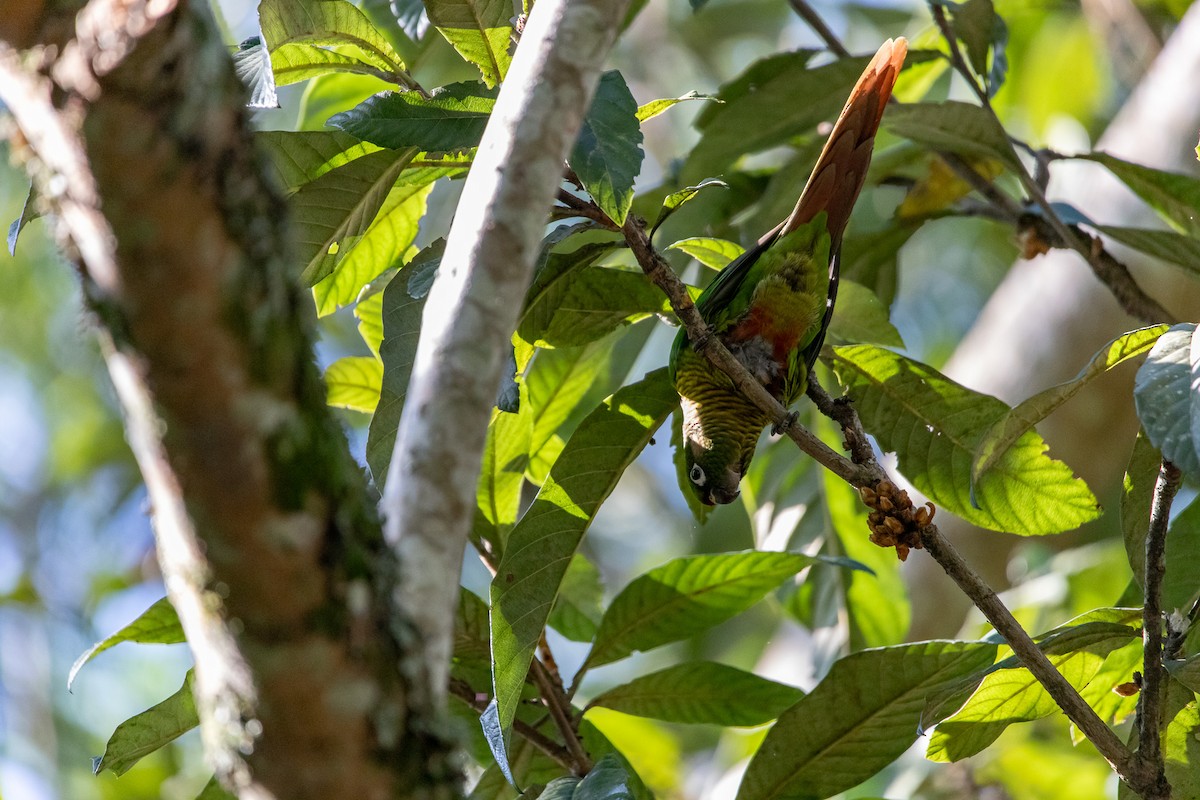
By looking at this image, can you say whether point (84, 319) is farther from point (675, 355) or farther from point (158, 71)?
point (675, 355)

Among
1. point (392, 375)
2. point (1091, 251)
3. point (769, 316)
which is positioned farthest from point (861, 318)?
point (392, 375)

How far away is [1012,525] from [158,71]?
191cm

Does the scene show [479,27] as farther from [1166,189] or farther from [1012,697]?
[1166,189]

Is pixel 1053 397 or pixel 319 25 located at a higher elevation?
pixel 319 25

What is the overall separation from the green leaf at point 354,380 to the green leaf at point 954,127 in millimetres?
1474

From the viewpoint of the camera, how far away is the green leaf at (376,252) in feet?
8.23

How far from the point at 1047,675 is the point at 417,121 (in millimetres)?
1450

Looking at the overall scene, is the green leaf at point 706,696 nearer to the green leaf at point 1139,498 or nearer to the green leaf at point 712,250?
the green leaf at point 1139,498

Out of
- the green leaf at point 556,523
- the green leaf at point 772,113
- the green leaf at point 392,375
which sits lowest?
the green leaf at point 556,523

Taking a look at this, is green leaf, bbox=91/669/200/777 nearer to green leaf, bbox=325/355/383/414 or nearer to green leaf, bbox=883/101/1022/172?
green leaf, bbox=325/355/383/414

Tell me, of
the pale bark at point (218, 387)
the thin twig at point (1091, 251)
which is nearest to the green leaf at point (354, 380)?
the pale bark at point (218, 387)

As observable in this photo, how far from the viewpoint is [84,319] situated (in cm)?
95

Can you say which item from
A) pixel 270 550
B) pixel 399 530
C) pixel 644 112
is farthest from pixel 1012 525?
pixel 270 550

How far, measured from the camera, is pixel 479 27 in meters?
1.97
